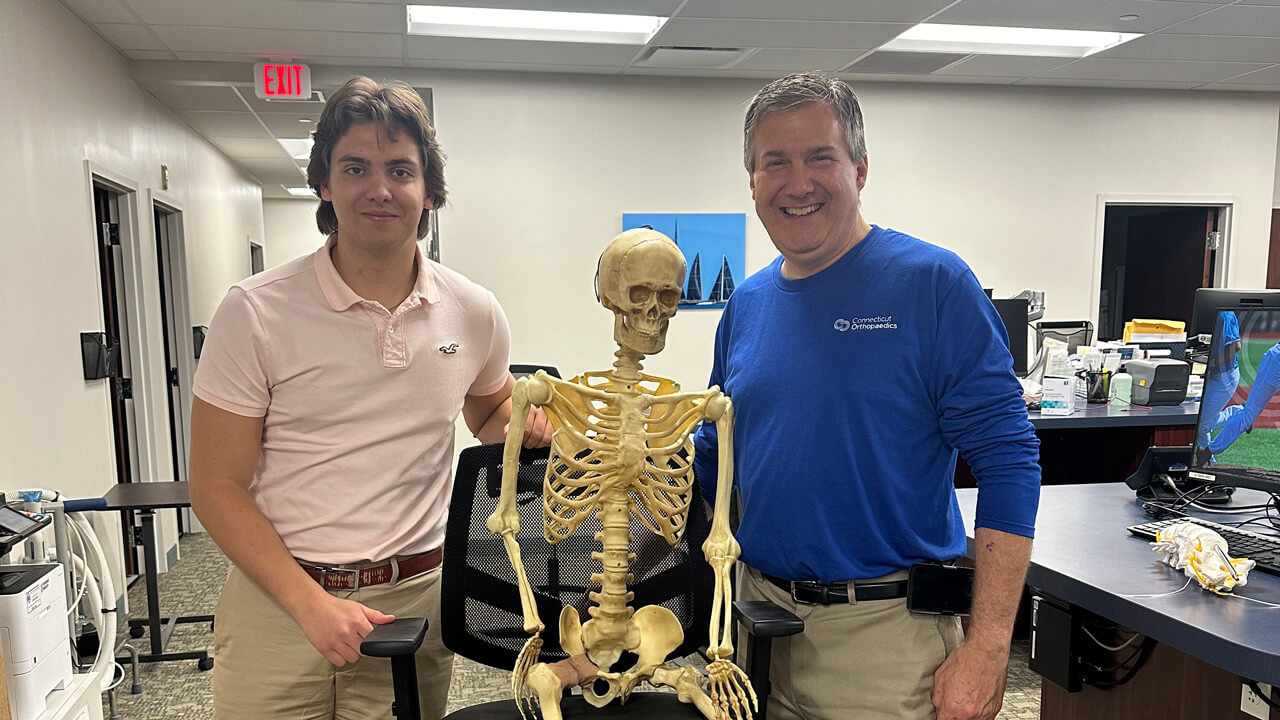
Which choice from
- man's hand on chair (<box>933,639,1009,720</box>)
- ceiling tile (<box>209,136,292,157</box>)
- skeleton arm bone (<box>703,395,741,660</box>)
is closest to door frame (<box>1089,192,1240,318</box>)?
man's hand on chair (<box>933,639,1009,720</box>)

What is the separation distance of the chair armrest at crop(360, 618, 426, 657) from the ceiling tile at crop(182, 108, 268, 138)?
201 inches

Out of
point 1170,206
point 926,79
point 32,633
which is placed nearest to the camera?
point 32,633

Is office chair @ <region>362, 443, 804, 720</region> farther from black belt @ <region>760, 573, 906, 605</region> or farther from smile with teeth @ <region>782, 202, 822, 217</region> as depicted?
smile with teeth @ <region>782, 202, 822, 217</region>

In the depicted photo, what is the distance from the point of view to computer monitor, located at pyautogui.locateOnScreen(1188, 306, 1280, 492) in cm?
185

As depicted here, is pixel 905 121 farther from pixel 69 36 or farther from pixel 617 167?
pixel 69 36

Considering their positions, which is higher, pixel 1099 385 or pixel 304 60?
pixel 304 60

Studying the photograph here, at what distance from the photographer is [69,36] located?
3639 mm

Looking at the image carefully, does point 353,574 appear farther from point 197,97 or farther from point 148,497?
point 197,97

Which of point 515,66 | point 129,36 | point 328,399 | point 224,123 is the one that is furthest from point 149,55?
point 328,399

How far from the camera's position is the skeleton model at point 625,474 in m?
1.18

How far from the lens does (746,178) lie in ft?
16.9

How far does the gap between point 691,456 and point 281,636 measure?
0.73m

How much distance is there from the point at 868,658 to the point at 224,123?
5.91m

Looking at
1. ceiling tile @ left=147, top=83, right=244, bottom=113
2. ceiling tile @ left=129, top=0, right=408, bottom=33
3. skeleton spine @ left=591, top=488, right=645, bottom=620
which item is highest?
ceiling tile @ left=129, top=0, right=408, bottom=33
